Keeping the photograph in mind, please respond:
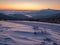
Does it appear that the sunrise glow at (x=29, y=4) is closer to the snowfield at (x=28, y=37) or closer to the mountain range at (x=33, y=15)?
the mountain range at (x=33, y=15)

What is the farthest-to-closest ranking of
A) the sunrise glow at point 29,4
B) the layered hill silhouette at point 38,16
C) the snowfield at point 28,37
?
the sunrise glow at point 29,4, the layered hill silhouette at point 38,16, the snowfield at point 28,37

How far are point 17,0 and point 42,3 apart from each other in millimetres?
540

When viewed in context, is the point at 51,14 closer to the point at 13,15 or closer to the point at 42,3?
the point at 42,3

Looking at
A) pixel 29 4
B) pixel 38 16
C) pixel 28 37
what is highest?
pixel 29 4

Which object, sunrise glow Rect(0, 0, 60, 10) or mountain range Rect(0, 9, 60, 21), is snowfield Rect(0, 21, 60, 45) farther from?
sunrise glow Rect(0, 0, 60, 10)

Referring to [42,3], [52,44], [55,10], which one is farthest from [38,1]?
[52,44]

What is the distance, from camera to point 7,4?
268 cm

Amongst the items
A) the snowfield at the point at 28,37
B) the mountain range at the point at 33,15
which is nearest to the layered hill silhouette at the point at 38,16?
the mountain range at the point at 33,15

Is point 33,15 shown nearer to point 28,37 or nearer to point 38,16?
point 38,16

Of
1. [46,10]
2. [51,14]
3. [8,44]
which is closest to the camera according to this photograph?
[8,44]

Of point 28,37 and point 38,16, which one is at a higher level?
point 38,16

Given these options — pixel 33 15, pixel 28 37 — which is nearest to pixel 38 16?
pixel 33 15

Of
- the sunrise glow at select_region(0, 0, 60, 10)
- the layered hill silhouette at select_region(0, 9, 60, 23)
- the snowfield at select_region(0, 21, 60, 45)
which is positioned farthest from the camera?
the sunrise glow at select_region(0, 0, 60, 10)

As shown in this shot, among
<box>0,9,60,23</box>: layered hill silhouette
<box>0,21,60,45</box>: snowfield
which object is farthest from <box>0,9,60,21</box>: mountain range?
<box>0,21,60,45</box>: snowfield
